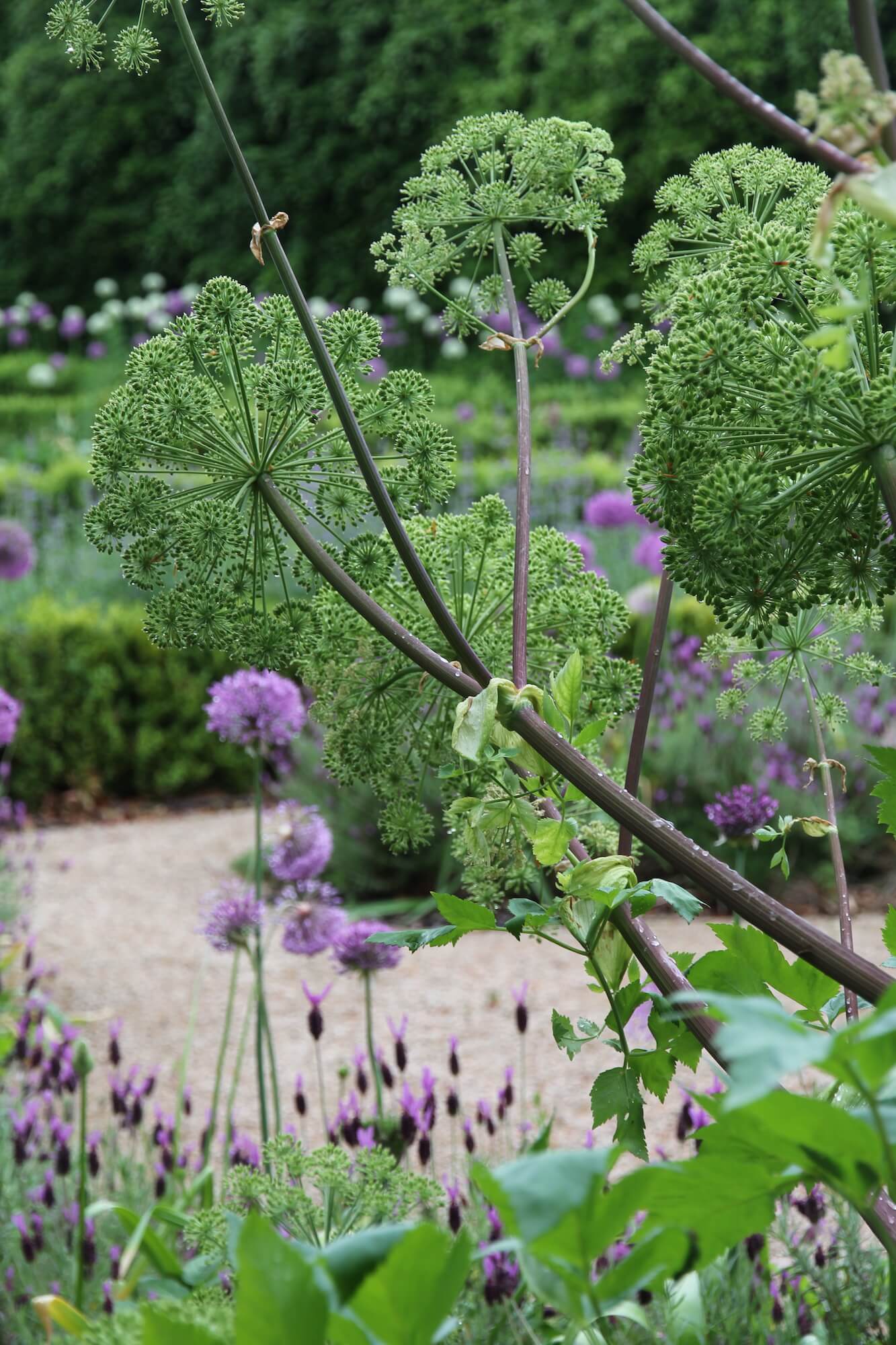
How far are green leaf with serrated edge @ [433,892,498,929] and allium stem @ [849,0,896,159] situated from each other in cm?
39

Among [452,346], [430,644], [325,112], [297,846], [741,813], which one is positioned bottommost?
[297,846]

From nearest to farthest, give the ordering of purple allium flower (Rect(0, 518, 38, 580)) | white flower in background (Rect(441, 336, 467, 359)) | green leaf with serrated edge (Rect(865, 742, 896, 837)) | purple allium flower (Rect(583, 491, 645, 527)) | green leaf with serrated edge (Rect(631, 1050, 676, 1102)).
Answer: green leaf with serrated edge (Rect(865, 742, 896, 837)) < green leaf with serrated edge (Rect(631, 1050, 676, 1102)) < white flower in background (Rect(441, 336, 467, 359)) < purple allium flower (Rect(583, 491, 645, 527)) < purple allium flower (Rect(0, 518, 38, 580))

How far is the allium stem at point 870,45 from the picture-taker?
19.3 inches

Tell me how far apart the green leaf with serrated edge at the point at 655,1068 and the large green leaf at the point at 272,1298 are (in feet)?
1.26

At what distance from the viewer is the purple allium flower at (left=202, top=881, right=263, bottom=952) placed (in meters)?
2.46

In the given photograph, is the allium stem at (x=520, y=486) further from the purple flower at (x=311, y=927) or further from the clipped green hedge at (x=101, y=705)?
the clipped green hedge at (x=101, y=705)

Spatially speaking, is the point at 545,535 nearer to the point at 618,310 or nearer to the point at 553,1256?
the point at 553,1256

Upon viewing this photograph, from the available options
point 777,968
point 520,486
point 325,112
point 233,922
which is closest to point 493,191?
point 520,486

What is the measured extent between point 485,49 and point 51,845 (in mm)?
14355

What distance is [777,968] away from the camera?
64 centimetres

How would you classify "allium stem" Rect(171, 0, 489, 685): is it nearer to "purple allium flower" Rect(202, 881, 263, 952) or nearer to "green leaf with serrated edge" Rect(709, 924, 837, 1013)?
"green leaf with serrated edge" Rect(709, 924, 837, 1013)

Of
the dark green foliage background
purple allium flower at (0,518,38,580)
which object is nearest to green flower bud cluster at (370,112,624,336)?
purple allium flower at (0,518,38,580)

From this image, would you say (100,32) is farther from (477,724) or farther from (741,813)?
(741,813)

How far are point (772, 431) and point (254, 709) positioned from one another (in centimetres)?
190
